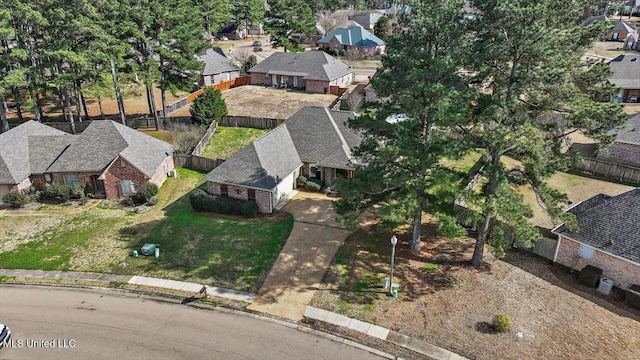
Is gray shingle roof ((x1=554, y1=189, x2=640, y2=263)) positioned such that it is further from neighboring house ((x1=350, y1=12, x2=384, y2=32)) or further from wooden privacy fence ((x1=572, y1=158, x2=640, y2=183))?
neighboring house ((x1=350, y1=12, x2=384, y2=32))

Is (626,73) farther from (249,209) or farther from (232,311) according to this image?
(232,311)

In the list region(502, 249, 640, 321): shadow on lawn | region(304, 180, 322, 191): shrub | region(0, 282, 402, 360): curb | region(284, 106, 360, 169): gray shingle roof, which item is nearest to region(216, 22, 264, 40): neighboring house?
region(284, 106, 360, 169): gray shingle roof

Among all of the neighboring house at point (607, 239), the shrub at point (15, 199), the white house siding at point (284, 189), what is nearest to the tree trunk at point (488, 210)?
the neighboring house at point (607, 239)

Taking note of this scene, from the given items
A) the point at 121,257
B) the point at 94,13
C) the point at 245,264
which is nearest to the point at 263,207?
the point at 245,264

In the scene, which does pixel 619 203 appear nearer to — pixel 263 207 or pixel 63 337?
pixel 263 207

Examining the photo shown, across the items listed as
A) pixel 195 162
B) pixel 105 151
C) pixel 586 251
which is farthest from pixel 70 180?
pixel 586 251

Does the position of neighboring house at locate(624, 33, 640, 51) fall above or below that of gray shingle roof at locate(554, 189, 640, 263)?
above

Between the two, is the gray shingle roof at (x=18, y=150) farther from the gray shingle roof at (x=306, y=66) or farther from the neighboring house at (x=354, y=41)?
the neighboring house at (x=354, y=41)
